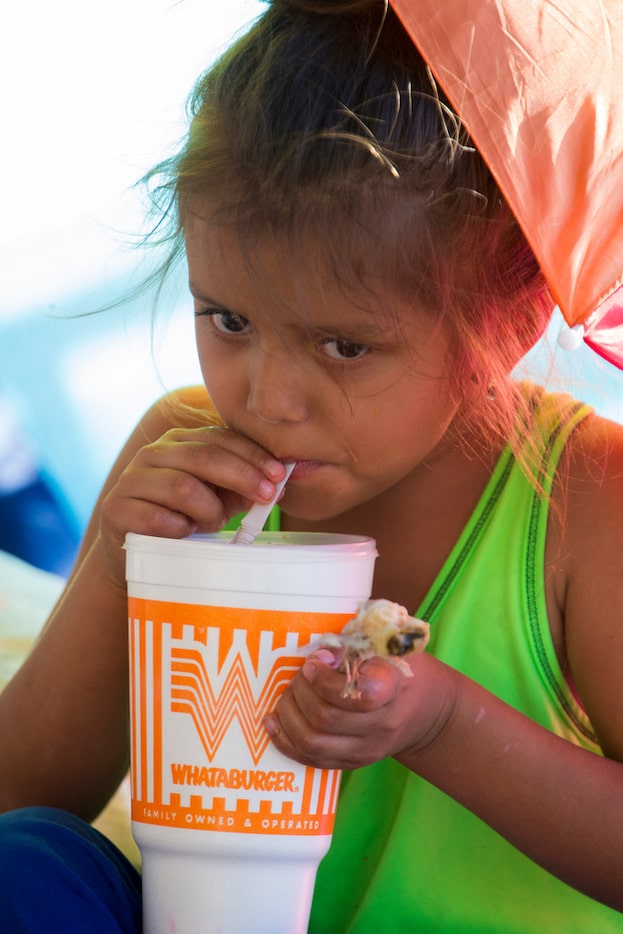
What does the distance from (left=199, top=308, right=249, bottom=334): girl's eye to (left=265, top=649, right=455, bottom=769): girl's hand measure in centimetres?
26

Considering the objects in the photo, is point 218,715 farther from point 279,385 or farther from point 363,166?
point 363,166

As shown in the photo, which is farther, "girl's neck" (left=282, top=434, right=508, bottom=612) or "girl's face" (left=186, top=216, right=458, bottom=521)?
"girl's neck" (left=282, top=434, right=508, bottom=612)

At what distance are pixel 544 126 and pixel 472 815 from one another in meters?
0.58

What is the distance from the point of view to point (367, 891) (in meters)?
0.99

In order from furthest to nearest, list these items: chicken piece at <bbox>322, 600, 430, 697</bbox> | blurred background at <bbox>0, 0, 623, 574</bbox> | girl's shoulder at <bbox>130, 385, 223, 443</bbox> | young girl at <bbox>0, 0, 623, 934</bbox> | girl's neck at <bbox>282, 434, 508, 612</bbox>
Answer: blurred background at <bbox>0, 0, 623, 574</bbox>, girl's shoulder at <bbox>130, 385, 223, 443</bbox>, girl's neck at <bbox>282, 434, 508, 612</bbox>, young girl at <bbox>0, 0, 623, 934</bbox>, chicken piece at <bbox>322, 600, 430, 697</bbox>

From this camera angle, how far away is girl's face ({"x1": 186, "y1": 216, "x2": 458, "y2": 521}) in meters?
0.78

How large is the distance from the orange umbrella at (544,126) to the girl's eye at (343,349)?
0.15 meters

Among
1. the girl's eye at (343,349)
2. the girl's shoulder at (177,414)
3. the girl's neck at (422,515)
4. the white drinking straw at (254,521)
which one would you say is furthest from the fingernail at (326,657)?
the girl's shoulder at (177,414)

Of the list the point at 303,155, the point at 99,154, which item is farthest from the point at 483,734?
the point at 99,154

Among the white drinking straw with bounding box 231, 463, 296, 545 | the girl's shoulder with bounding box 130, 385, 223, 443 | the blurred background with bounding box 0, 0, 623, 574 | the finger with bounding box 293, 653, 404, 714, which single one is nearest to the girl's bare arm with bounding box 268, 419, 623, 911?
the finger with bounding box 293, 653, 404, 714

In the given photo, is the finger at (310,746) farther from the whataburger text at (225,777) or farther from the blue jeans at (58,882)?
the blue jeans at (58,882)

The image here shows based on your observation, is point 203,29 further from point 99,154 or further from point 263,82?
point 99,154

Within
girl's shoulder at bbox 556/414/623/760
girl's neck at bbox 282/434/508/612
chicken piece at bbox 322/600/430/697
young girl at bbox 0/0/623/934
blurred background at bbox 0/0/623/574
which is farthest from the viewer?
blurred background at bbox 0/0/623/574

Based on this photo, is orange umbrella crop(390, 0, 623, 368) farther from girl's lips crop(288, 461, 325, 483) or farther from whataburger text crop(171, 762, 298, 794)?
whataburger text crop(171, 762, 298, 794)
